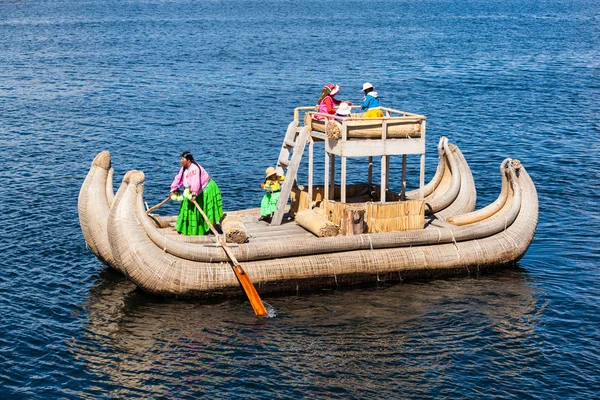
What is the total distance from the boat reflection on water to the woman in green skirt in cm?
236

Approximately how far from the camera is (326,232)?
78.8 ft

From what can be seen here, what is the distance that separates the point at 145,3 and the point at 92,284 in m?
181

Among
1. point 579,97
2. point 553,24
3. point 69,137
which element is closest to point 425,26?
point 553,24

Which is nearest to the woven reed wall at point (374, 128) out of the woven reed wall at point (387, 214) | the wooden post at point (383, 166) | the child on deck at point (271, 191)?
the wooden post at point (383, 166)

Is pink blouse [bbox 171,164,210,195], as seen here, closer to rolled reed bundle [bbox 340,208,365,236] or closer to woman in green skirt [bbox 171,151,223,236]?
woman in green skirt [bbox 171,151,223,236]

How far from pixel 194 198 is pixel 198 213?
0.61m

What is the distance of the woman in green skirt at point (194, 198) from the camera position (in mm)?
24094

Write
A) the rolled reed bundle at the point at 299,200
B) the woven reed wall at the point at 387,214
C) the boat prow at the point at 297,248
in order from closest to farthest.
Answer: the boat prow at the point at 297,248 → the woven reed wall at the point at 387,214 → the rolled reed bundle at the point at 299,200

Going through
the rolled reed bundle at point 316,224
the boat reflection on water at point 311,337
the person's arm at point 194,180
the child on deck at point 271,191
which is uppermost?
the person's arm at point 194,180

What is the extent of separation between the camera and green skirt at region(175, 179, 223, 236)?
80.1ft

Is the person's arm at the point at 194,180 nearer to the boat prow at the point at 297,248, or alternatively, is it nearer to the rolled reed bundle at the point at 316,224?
the boat prow at the point at 297,248

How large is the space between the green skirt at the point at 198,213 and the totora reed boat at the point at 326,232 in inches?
16.9

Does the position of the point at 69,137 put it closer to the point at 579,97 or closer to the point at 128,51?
the point at 579,97

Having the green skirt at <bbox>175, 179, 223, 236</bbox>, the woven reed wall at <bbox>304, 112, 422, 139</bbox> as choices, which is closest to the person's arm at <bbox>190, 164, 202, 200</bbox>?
the green skirt at <bbox>175, 179, 223, 236</bbox>
